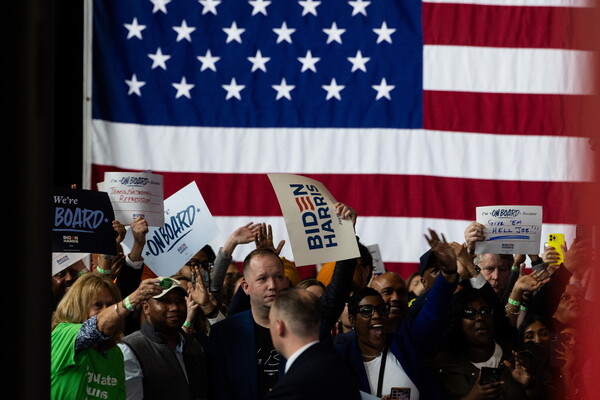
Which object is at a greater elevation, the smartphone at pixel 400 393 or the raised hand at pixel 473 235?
the raised hand at pixel 473 235

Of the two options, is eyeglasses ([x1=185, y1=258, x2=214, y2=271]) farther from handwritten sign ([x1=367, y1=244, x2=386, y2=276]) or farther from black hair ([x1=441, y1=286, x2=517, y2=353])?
black hair ([x1=441, y1=286, x2=517, y2=353])

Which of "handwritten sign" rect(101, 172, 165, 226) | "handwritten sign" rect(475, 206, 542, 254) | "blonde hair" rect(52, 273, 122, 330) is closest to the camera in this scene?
"blonde hair" rect(52, 273, 122, 330)

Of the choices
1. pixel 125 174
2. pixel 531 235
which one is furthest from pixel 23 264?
pixel 531 235

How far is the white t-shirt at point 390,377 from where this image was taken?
461 centimetres

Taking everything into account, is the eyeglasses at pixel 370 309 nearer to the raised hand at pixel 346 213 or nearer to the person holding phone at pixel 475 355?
the person holding phone at pixel 475 355

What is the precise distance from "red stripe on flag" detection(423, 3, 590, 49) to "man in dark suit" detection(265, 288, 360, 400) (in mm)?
6839

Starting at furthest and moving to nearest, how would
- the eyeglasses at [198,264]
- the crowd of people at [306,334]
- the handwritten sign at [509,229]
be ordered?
the eyeglasses at [198,264] → the handwritten sign at [509,229] → the crowd of people at [306,334]

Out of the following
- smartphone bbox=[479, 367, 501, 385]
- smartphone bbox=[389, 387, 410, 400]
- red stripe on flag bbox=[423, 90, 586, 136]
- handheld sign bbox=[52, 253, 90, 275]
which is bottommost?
smartphone bbox=[389, 387, 410, 400]

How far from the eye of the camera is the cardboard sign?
5258 mm

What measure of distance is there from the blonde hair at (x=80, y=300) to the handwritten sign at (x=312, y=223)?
4.48 ft

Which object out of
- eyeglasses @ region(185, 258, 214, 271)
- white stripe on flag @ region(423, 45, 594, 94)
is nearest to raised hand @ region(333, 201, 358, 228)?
eyeglasses @ region(185, 258, 214, 271)

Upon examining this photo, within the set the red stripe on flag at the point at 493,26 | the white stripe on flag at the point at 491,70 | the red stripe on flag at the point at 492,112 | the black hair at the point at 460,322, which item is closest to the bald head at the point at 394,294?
the black hair at the point at 460,322

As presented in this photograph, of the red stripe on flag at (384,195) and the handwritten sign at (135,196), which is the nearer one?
the handwritten sign at (135,196)

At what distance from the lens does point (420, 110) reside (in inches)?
382
